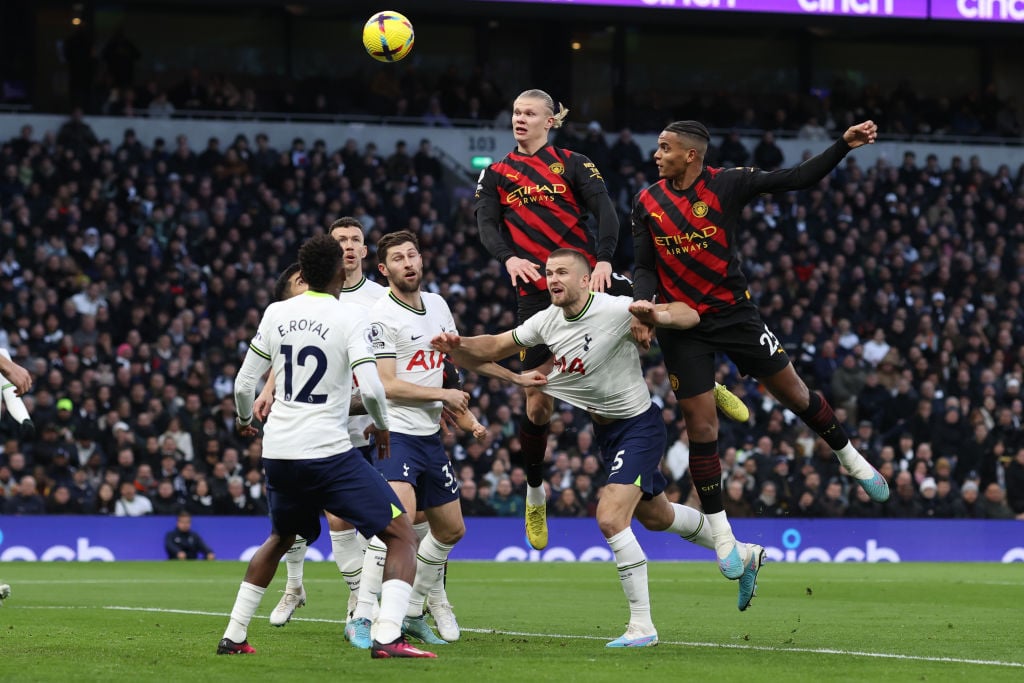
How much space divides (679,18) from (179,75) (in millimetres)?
10809

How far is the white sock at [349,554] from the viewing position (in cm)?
1112

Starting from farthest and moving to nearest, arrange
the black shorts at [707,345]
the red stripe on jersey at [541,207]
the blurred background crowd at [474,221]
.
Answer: the blurred background crowd at [474,221] < the red stripe on jersey at [541,207] < the black shorts at [707,345]

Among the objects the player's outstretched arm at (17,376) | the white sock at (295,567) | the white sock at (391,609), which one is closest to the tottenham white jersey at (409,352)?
the white sock at (391,609)

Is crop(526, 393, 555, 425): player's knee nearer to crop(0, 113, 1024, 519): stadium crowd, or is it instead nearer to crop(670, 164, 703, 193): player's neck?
crop(670, 164, 703, 193): player's neck

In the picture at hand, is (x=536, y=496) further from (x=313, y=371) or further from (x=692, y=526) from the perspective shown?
(x=313, y=371)

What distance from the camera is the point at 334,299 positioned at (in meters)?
8.73

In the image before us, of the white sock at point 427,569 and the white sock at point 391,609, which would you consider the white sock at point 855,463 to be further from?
the white sock at point 391,609

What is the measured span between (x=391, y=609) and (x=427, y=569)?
70.6 inches

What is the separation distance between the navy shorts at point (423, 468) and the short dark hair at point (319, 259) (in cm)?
169

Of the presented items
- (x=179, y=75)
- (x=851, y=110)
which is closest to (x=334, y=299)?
(x=179, y=75)

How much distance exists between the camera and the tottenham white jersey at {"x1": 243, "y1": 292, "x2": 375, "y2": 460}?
856cm

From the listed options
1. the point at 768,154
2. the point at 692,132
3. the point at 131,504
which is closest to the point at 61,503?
the point at 131,504

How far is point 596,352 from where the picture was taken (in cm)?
1032

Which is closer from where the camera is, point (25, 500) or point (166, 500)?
point (25, 500)
